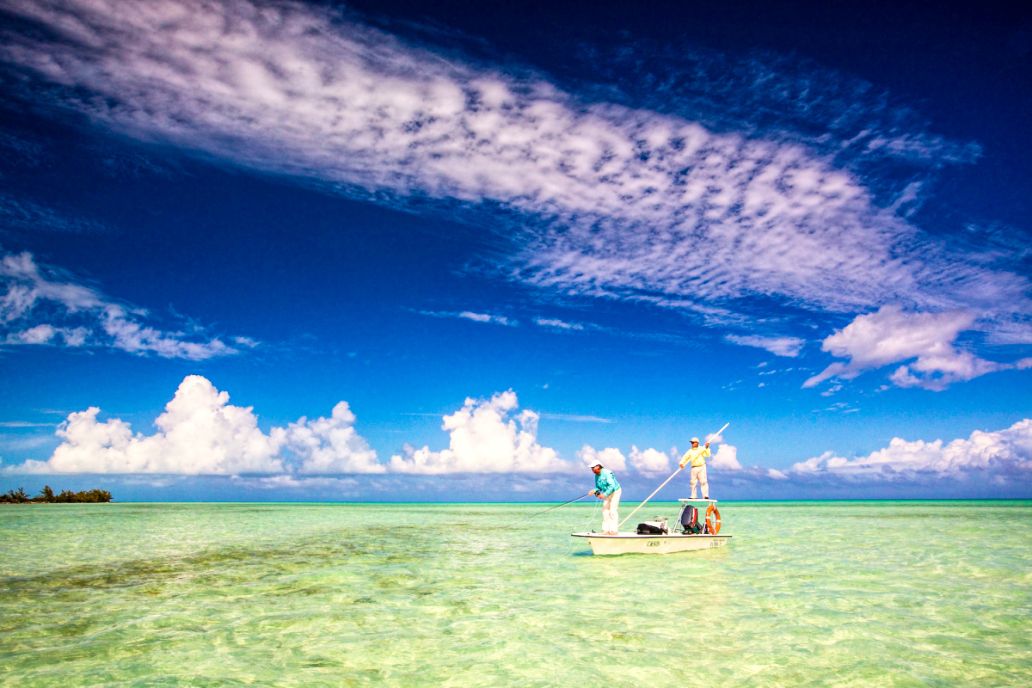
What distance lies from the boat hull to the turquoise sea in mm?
497

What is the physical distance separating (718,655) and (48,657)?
43.1 ft

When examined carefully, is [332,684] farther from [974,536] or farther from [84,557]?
[974,536]

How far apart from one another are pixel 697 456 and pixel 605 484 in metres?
4.81

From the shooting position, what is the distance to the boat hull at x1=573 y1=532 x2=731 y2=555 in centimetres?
2500

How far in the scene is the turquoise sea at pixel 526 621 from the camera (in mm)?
10867

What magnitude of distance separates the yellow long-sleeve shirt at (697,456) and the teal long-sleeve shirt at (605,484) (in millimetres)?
3945

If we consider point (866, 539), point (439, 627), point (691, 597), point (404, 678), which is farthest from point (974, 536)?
point (404, 678)

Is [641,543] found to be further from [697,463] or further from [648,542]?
[697,463]

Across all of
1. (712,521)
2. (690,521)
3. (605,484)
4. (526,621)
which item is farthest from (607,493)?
(526,621)

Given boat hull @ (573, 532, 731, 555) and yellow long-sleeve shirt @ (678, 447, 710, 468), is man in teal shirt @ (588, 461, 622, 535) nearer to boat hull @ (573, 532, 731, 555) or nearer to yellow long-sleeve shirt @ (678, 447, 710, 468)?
boat hull @ (573, 532, 731, 555)

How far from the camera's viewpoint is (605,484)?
26016 millimetres

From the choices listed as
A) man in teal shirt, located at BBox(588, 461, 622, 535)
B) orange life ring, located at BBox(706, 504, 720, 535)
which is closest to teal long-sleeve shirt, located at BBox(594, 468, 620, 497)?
man in teal shirt, located at BBox(588, 461, 622, 535)

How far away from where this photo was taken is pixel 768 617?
48.4 feet

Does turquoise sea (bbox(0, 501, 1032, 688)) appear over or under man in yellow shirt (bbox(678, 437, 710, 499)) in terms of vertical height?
under
